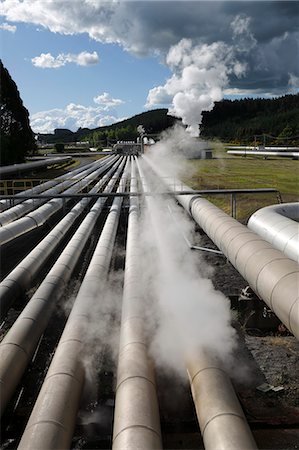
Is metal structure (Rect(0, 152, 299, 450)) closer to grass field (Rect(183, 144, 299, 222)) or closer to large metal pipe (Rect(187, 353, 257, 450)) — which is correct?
large metal pipe (Rect(187, 353, 257, 450))

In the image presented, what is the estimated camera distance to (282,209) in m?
18.5

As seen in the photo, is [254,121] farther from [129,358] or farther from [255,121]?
[129,358]

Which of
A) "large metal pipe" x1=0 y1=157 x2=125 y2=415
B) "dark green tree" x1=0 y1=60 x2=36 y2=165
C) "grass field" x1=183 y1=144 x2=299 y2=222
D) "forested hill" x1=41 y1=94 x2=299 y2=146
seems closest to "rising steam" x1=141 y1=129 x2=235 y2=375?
"large metal pipe" x1=0 y1=157 x2=125 y2=415

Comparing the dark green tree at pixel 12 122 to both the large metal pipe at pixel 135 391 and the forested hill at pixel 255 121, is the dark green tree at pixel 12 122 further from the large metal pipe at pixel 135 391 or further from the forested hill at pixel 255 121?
the large metal pipe at pixel 135 391

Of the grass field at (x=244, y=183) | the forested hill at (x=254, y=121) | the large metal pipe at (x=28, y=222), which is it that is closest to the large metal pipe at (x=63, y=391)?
the large metal pipe at (x=28, y=222)

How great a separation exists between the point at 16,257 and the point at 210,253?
10066mm

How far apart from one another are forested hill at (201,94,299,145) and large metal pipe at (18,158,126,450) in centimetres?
7256

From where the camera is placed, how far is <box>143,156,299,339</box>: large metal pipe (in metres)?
8.32

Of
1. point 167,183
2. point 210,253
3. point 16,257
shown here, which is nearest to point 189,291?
point 210,253

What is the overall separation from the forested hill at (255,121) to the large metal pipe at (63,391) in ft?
238

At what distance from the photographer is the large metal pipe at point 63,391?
21.0ft

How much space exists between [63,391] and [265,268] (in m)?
5.46

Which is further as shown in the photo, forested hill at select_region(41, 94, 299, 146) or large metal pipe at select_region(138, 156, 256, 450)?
forested hill at select_region(41, 94, 299, 146)

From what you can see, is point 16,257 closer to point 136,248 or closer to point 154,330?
point 136,248
